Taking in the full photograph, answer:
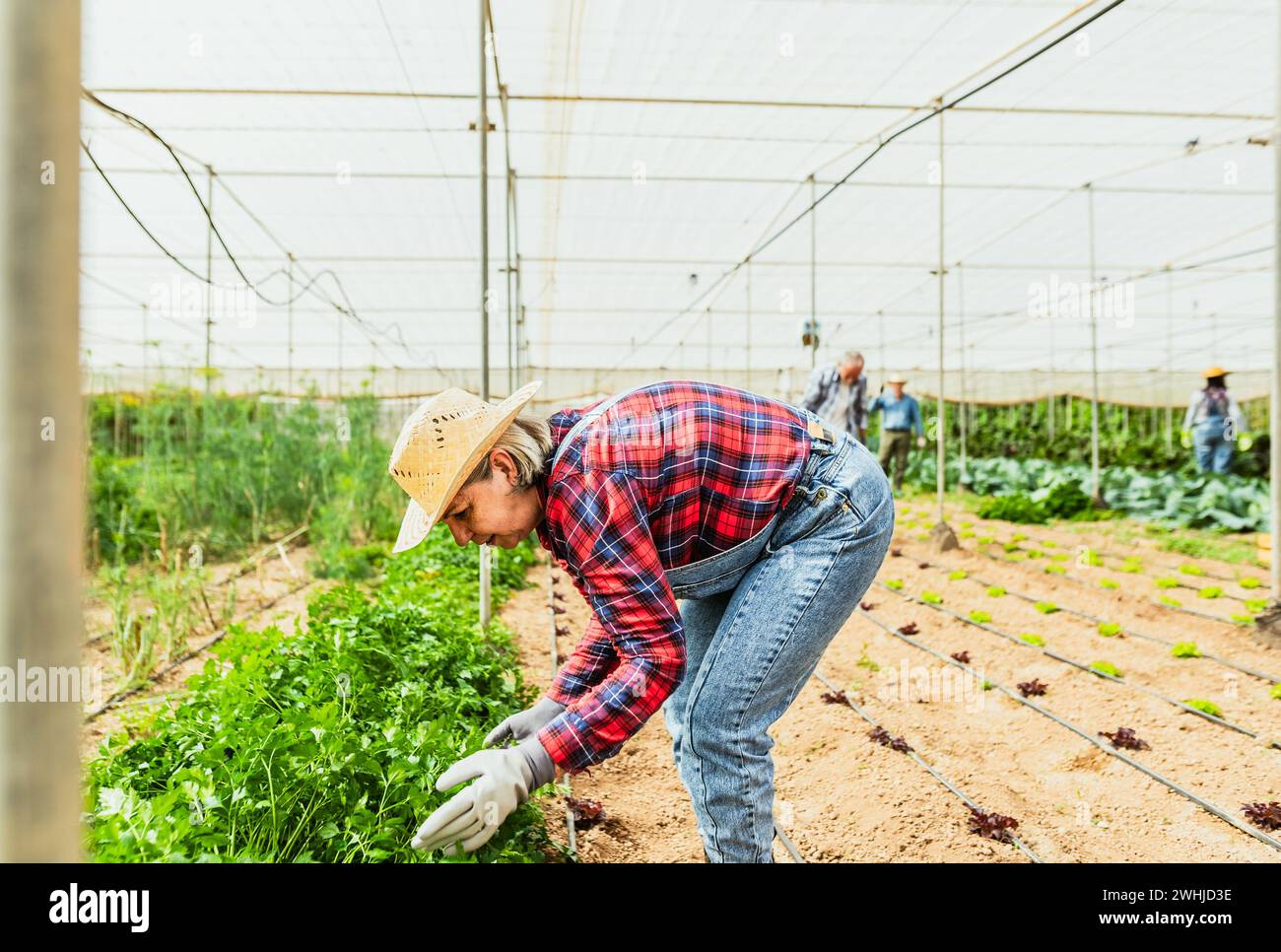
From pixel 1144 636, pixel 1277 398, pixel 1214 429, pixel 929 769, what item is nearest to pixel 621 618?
pixel 929 769

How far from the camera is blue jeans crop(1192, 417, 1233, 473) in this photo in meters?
9.66

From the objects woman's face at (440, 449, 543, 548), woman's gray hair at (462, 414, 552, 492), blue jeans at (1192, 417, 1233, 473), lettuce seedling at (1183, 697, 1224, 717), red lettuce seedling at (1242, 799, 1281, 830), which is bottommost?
red lettuce seedling at (1242, 799, 1281, 830)

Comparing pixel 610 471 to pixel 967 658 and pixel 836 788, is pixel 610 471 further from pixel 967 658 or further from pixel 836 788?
pixel 967 658

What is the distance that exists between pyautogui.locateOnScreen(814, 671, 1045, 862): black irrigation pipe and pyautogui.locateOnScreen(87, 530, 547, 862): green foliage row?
132cm

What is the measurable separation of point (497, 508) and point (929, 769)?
1.96 m

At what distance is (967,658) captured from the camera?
400cm

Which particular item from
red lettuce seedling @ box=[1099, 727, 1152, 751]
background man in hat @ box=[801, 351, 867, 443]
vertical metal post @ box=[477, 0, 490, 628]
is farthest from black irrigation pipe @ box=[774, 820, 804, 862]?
background man in hat @ box=[801, 351, 867, 443]

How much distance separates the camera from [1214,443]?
976cm

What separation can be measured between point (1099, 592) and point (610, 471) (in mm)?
4946

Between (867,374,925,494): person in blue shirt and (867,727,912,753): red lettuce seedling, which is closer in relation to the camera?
(867,727,912,753): red lettuce seedling

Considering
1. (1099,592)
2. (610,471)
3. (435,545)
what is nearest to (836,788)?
(610,471)

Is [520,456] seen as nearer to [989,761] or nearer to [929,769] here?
[929,769]

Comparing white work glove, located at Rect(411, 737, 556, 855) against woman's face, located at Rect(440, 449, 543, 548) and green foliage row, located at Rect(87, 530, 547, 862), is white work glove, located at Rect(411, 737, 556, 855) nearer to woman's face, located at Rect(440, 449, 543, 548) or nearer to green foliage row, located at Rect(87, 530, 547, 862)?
green foliage row, located at Rect(87, 530, 547, 862)

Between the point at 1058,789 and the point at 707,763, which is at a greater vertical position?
the point at 707,763
